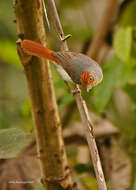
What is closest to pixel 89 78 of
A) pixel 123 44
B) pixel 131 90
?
pixel 123 44

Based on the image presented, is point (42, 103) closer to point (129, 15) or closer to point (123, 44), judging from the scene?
point (123, 44)

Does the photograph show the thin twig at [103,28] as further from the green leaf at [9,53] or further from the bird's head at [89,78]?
the bird's head at [89,78]

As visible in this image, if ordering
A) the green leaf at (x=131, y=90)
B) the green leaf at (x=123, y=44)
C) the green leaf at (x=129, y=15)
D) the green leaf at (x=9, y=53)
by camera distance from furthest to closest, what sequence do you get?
the green leaf at (x=9, y=53)
the green leaf at (x=129, y=15)
the green leaf at (x=131, y=90)
the green leaf at (x=123, y=44)

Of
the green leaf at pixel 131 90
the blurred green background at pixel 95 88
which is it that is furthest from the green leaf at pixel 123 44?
the green leaf at pixel 131 90

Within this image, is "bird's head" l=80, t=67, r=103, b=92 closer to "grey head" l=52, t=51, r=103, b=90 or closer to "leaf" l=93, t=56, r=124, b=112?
"grey head" l=52, t=51, r=103, b=90

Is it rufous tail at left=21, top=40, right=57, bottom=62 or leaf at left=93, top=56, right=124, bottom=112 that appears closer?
rufous tail at left=21, top=40, right=57, bottom=62

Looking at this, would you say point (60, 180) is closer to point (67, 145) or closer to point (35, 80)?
point (35, 80)

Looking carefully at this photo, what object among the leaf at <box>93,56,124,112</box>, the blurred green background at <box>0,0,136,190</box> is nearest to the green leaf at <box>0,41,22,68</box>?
the blurred green background at <box>0,0,136,190</box>
